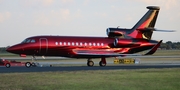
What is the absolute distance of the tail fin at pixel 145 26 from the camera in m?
44.8

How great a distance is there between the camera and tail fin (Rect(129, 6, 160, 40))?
4484 centimetres

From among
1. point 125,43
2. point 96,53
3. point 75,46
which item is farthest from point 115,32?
point 75,46

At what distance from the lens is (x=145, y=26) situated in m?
45.1

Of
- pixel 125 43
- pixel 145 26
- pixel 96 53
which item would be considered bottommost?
pixel 96 53

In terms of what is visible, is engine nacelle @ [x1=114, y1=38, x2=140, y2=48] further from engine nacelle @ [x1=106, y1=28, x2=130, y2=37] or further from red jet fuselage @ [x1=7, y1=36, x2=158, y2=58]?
engine nacelle @ [x1=106, y1=28, x2=130, y2=37]

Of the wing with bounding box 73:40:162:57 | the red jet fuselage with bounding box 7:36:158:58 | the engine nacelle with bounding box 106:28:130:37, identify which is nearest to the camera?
the red jet fuselage with bounding box 7:36:158:58

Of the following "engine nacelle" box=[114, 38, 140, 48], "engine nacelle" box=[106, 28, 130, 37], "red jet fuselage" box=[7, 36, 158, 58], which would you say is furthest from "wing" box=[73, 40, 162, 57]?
"engine nacelle" box=[106, 28, 130, 37]

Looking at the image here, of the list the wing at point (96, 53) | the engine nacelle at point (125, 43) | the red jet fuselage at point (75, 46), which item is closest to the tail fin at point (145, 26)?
the red jet fuselage at point (75, 46)

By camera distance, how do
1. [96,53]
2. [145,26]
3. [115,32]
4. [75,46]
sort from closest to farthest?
[75,46] < [96,53] < [115,32] < [145,26]

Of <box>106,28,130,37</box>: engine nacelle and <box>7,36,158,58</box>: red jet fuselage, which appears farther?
<box>106,28,130,37</box>: engine nacelle

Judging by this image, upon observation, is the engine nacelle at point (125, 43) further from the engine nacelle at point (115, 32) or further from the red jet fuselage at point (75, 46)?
the engine nacelle at point (115, 32)

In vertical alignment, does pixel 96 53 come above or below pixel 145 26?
below

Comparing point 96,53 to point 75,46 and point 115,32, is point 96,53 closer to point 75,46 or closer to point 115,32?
point 75,46

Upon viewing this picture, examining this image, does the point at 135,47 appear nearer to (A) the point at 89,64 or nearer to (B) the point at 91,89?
(A) the point at 89,64
